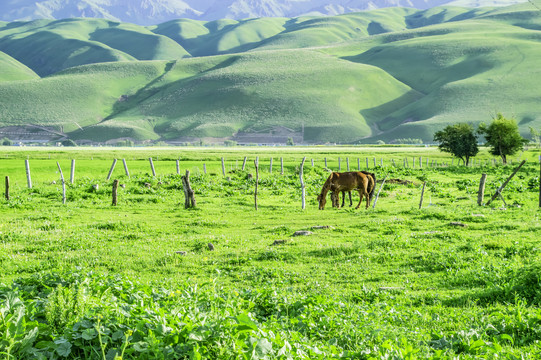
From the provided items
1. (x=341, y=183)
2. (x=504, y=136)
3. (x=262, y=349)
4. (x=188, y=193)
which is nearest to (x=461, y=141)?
(x=504, y=136)

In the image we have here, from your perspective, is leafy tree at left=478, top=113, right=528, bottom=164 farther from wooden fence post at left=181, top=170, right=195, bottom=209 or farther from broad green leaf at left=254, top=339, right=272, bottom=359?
broad green leaf at left=254, top=339, right=272, bottom=359

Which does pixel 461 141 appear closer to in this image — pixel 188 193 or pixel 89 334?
pixel 188 193

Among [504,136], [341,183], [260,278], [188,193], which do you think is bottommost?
[260,278]

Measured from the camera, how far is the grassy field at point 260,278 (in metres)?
A: 6.02

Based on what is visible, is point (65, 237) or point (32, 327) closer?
point (32, 327)

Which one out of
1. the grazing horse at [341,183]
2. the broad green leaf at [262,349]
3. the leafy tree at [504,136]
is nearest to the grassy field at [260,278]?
the broad green leaf at [262,349]

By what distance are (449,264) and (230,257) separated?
708 centimetres

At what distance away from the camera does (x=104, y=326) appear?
6098mm

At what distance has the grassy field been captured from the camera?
6.02 m

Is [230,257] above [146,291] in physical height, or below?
below

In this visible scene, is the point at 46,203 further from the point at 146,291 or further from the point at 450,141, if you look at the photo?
the point at 450,141

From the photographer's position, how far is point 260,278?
13609 mm

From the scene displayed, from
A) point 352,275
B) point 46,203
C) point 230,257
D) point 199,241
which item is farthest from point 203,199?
point 352,275

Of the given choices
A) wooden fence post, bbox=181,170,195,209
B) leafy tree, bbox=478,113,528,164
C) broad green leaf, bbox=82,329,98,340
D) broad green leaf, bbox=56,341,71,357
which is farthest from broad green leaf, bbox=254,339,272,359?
leafy tree, bbox=478,113,528,164
